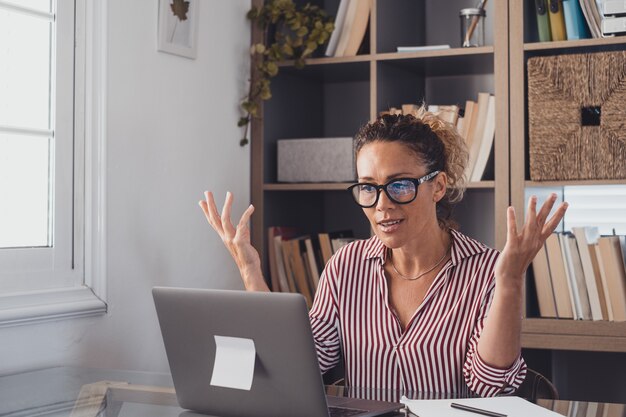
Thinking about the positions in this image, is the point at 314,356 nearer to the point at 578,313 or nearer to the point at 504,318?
the point at 504,318

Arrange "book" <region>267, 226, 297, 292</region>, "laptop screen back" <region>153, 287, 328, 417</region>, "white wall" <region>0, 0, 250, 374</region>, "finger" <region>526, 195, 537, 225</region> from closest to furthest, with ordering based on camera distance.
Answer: "laptop screen back" <region>153, 287, 328, 417</region> < "finger" <region>526, 195, 537, 225</region> < "white wall" <region>0, 0, 250, 374</region> < "book" <region>267, 226, 297, 292</region>

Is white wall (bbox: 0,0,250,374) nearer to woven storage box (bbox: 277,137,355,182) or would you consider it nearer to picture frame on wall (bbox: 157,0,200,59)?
picture frame on wall (bbox: 157,0,200,59)

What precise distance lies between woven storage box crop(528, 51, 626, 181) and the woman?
49cm

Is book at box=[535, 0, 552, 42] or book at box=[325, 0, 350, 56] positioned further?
book at box=[325, 0, 350, 56]

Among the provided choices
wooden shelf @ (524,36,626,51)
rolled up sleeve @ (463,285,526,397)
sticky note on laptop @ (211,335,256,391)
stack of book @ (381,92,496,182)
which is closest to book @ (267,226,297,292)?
stack of book @ (381,92,496,182)

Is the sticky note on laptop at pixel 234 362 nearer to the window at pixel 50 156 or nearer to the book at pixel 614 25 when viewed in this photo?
the window at pixel 50 156

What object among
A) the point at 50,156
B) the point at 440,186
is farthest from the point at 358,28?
the point at 50,156

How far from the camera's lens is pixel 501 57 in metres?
2.71

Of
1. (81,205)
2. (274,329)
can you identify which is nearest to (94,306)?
(81,205)

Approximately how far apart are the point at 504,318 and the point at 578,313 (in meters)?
0.97

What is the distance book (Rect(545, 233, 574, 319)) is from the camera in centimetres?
266

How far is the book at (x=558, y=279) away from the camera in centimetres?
266

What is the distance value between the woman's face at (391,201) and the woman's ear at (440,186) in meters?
0.02

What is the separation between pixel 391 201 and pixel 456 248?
0.24 m
